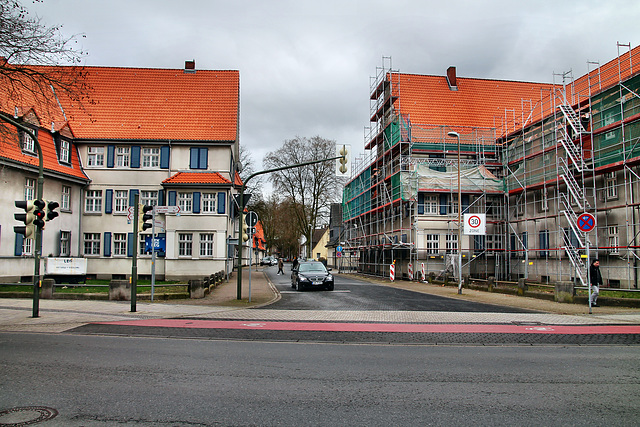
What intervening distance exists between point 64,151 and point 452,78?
110ft

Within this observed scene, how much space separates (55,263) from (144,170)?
12.2 meters

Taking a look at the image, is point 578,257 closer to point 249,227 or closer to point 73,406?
point 249,227

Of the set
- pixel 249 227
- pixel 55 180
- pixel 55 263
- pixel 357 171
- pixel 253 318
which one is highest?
pixel 357 171

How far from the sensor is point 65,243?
104 feet

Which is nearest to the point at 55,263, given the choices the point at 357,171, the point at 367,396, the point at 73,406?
the point at 73,406

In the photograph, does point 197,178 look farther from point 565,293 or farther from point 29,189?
point 565,293

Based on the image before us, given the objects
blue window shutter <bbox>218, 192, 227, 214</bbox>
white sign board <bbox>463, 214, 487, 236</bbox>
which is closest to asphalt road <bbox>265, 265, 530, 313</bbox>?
white sign board <bbox>463, 214, 487, 236</bbox>

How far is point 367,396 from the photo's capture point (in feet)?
20.2

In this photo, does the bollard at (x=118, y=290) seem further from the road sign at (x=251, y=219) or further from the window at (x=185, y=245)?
the window at (x=185, y=245)

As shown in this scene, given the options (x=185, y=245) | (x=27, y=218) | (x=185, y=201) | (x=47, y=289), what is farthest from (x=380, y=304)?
(x=185, y=201)

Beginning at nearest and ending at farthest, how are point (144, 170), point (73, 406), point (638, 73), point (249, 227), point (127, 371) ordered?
point (73, 406)
point (127, 371)
point (249, 227)
point (638, 73)
point (144, 170)

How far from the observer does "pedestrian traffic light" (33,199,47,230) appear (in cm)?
1384

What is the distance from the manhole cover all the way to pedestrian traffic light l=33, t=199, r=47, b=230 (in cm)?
969

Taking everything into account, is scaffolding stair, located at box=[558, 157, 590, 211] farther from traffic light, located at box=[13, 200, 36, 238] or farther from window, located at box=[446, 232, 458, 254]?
traffic light, located at box=[13, 200, 36, 238]
